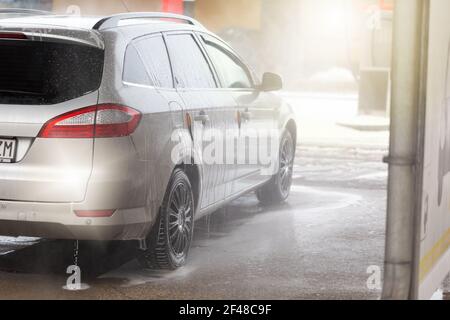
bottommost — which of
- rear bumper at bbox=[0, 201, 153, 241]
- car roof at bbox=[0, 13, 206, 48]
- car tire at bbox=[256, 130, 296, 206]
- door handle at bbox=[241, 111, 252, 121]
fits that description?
car tire at bbox=[256, 130, 296, 206]

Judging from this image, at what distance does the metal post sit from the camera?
5043 mm

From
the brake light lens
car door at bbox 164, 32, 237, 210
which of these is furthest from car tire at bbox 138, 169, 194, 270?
the brake light lens

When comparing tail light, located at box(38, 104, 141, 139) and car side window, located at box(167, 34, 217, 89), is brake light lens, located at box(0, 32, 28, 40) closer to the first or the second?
tail light, located at box(38, 104, 141, 139)

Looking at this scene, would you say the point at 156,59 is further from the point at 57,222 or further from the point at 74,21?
the point at 57,222

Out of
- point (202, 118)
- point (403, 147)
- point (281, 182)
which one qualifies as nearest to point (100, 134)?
point (202, 118)

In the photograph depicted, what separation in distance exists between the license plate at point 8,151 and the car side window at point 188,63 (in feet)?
4.92

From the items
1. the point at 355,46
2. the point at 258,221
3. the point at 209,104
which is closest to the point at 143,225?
the point at 209,104

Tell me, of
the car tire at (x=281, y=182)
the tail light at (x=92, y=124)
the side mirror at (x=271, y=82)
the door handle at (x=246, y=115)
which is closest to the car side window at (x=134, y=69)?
the tail light at (x=92, y=124)

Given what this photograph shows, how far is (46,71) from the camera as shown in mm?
6746

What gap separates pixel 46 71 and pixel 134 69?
62cm

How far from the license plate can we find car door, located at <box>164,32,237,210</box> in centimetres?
141

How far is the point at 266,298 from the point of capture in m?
6.63

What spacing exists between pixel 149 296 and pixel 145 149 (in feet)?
3.05

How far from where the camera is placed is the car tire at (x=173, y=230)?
7.13 meters
